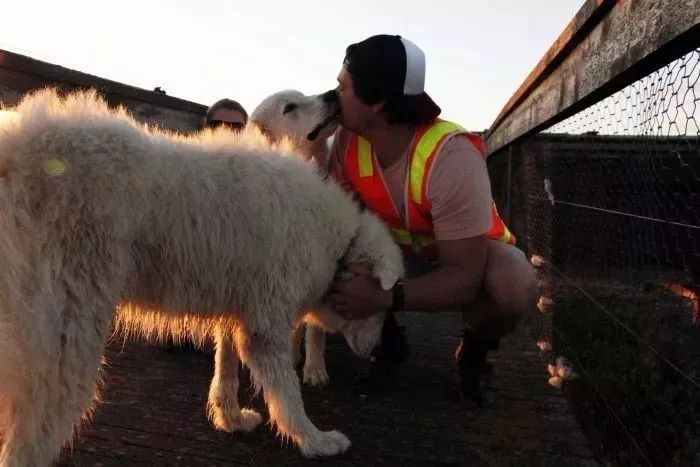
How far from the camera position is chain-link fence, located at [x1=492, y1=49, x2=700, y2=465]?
9.15 ft

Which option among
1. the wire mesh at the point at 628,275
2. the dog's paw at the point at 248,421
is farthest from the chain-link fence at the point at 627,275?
the dog's paw at the point at 248,421

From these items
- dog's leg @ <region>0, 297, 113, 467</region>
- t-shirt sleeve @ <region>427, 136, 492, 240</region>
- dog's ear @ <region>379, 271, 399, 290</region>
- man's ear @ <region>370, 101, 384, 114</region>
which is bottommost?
dog's leg @ <region>0, 297, 113, 467</region>

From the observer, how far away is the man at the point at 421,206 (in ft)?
8.80

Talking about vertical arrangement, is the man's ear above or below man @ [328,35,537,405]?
above

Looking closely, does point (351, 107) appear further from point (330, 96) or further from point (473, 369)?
point (473, 369)

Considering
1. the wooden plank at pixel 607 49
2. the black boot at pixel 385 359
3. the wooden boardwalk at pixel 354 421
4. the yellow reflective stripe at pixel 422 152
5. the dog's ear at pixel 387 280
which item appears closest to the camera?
the wooden plank at pixel 607 49

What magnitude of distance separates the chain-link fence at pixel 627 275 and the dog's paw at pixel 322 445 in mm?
1220

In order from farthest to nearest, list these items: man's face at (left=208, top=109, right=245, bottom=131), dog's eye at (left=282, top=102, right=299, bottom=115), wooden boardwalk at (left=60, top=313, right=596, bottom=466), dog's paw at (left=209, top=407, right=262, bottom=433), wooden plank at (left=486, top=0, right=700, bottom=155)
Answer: man's face at (left=208, top=109, right=245, bottom=131)
dog's eye at (left=282, top=102, right=299, bottom=115)
dog's paw at (left=209, top=407, right=262, bottom=433)
wooden boardwalk at (left=60, top=313, right=596, bottom=466)
wooden plank at (left=486, top=0, right=700, bottom=155)

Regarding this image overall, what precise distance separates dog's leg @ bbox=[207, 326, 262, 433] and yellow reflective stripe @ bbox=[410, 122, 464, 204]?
114cm

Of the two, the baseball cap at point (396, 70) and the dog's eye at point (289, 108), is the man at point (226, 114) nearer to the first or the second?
the dog's eye at point (289, 108)

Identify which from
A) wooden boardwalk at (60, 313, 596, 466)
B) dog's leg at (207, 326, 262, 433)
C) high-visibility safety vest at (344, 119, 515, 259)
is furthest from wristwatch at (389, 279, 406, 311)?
dog's leg at (207, 326, 262, 433)

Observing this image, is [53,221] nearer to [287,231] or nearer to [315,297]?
[287,231]

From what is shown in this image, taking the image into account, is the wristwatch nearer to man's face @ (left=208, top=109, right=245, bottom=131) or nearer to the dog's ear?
the dog's ear

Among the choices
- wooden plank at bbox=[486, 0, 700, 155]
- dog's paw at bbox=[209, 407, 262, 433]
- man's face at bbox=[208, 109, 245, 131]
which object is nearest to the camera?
wooden plank at bbox=[486, 0, 700, 155]
